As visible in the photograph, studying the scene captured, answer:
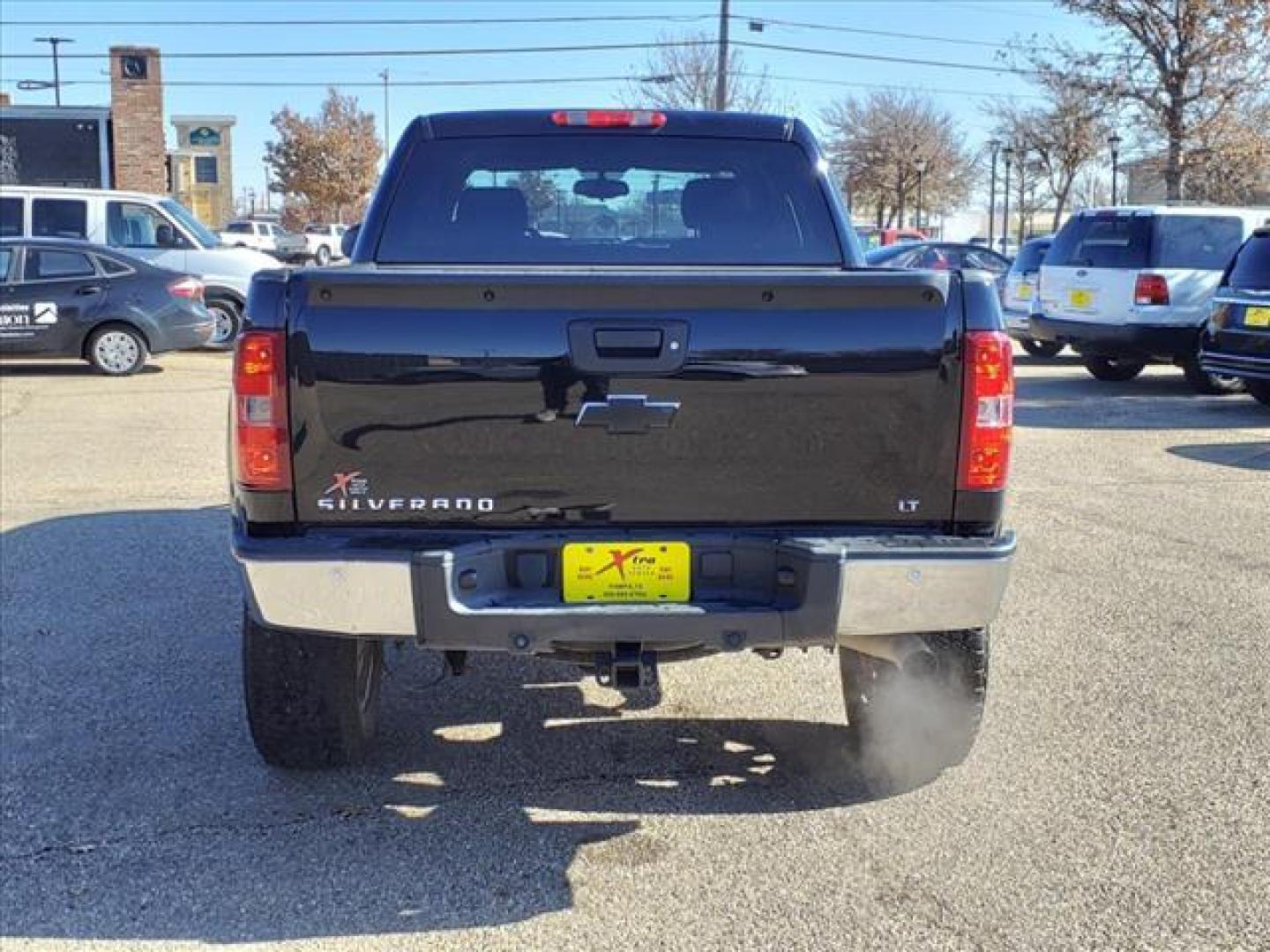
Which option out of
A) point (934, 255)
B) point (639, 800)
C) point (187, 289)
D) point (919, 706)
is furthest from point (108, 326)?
point (919, 706)

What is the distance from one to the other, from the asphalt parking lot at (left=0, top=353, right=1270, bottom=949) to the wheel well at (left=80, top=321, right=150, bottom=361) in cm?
859

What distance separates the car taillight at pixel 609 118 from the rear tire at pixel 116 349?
11125 millimetres

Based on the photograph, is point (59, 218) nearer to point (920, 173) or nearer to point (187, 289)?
point (187, 289)

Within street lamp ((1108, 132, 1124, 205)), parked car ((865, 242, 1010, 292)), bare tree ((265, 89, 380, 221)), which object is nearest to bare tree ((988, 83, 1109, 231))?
street lamp ((1108, 132, 1124, 205))

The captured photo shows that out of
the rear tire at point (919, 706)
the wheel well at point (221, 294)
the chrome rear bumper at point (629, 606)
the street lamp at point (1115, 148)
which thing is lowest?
the rear tire at point (919, 706)

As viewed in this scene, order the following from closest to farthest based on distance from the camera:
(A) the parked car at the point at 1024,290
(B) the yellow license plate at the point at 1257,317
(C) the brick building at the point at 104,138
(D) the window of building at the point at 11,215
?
(B) the yellow license plate at the point at 1257,317 → (D) the window of building at the point at 11,215 → (A) the parked car at the point at 1024,290 → (C) the brick building at the point at 104,138

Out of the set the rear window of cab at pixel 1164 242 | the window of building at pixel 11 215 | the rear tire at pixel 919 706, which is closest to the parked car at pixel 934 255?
the rear window of cab at pixel 1164 242

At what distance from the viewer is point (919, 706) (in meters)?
3.96

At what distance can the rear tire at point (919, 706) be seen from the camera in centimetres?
380

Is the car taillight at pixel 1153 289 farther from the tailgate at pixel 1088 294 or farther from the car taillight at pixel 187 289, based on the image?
the car taillight at pixel 187 289

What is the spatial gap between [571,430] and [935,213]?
196 feet

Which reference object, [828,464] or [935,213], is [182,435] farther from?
[935,213]

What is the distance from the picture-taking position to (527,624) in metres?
3.21

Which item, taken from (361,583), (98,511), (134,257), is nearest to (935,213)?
(134,257)
